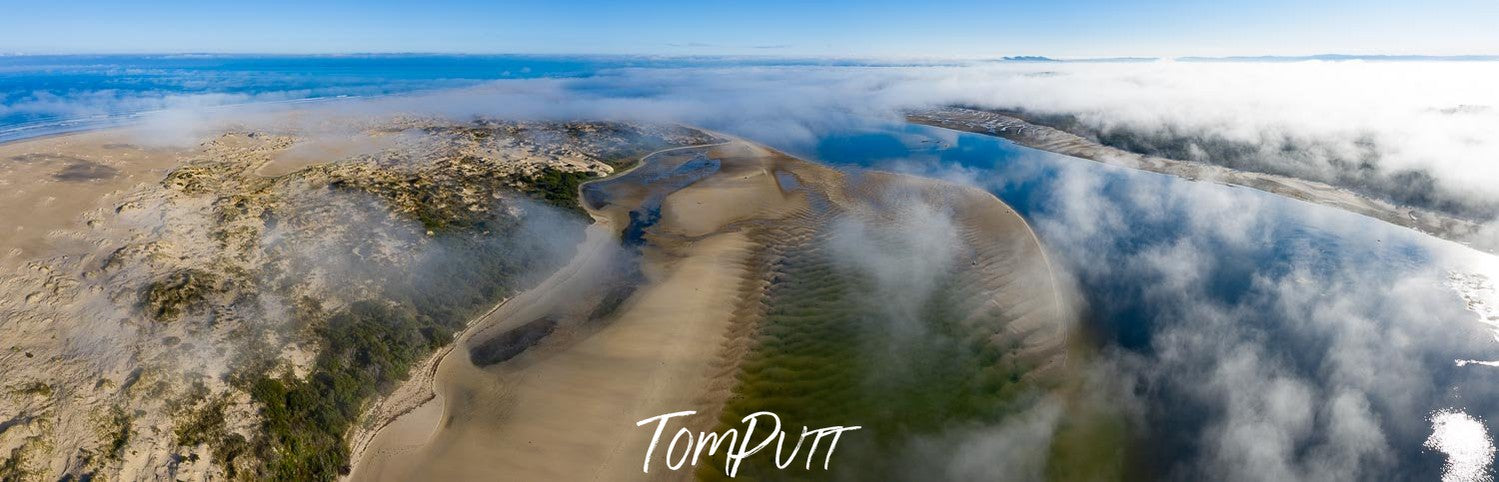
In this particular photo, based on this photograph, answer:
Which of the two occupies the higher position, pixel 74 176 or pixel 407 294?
pixel 74 176

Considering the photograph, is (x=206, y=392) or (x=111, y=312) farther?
(x=111, y=312)

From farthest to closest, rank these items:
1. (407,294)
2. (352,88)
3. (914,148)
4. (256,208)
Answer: (352,88), (914,148), (256,208), (407,294)

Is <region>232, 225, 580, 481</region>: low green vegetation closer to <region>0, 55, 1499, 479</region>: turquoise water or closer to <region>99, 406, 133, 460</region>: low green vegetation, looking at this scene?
<region>99, 406, 133, 460</region>: low green vegetation

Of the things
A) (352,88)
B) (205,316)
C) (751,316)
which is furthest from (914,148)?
(352,88)

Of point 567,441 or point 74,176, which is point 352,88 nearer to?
point 74,176

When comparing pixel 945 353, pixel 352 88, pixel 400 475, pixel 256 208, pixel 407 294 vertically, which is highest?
pixel 352 88

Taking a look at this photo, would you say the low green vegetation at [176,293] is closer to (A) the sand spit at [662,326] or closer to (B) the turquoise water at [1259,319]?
(A) the sand spit at [662,326]

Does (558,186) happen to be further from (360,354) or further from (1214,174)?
(1214,174)

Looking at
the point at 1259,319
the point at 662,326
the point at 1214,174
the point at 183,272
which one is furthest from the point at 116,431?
the point at 1214,174

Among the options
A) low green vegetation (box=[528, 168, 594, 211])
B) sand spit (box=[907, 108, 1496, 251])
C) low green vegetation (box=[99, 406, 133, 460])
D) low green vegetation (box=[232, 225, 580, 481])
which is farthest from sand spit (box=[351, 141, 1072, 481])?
sand spit (box=[907, 108, 1496, 251])
